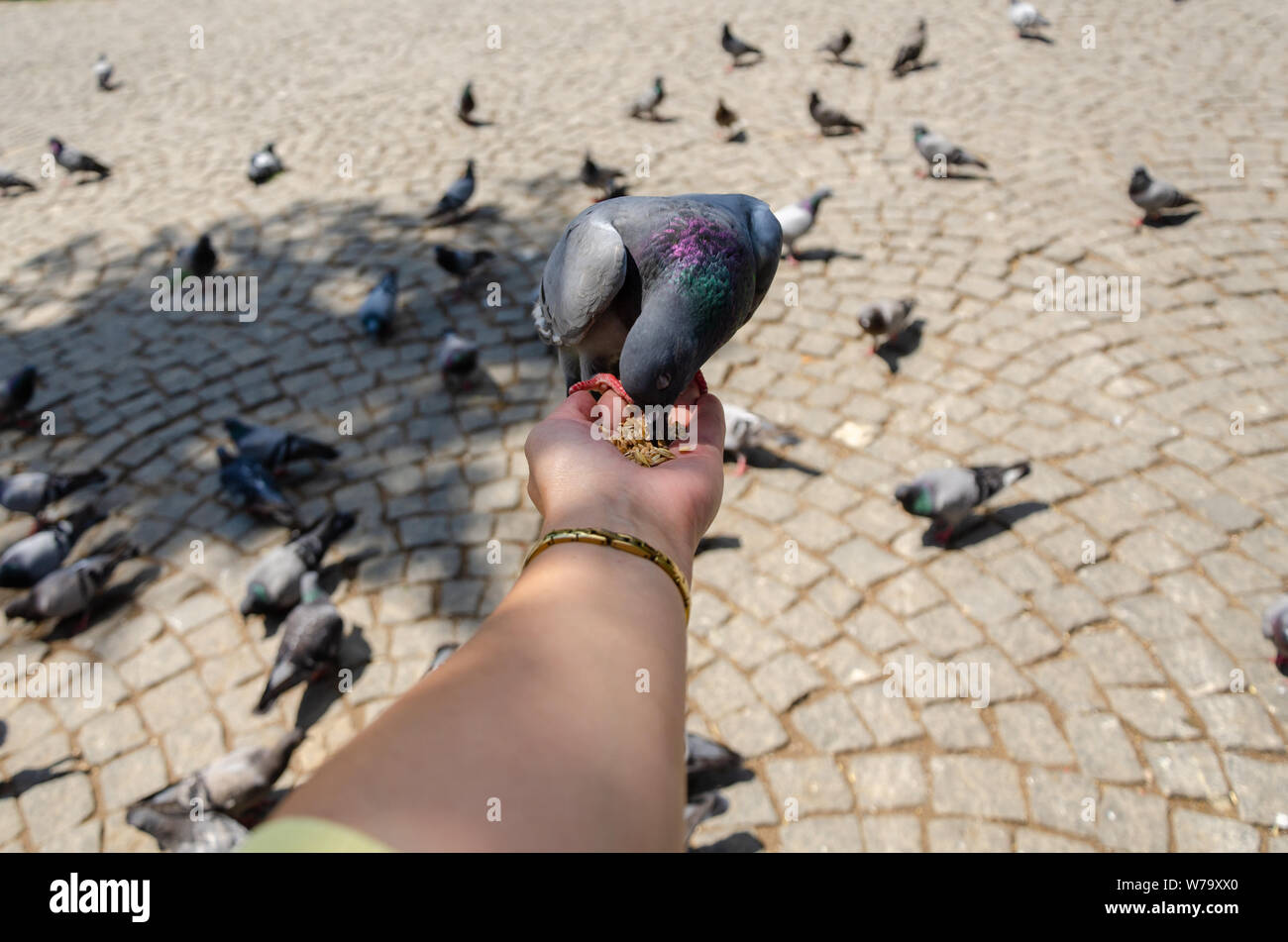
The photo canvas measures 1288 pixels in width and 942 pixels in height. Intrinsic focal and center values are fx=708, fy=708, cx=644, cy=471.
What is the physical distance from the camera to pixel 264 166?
29.8 ft

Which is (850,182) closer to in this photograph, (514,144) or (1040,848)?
(514,144)

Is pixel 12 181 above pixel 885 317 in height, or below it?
below

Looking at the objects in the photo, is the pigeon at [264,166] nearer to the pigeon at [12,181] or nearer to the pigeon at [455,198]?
the pigeon at [455,198]

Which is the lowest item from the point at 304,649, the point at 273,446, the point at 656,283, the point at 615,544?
the point at 304,649

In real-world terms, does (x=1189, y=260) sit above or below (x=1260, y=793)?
above

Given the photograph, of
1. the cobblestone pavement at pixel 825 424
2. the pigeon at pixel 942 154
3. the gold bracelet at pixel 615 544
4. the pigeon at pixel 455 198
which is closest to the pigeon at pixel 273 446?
the cobblestone pavement at pixel 825 424

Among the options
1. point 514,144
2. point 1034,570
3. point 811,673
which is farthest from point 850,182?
point 811,673

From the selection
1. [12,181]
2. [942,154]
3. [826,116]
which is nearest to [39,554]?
[12,181]

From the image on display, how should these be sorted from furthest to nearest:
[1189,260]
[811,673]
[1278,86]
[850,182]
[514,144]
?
[514,144] → [1278,86] → [850,182] → [1189,260] → [811,673]

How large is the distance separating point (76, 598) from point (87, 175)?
8855 millimetres

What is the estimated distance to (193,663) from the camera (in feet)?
13.7

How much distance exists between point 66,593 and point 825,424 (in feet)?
16.8

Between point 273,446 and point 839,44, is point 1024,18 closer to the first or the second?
point 839,44

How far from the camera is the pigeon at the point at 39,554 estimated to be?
178 inches
